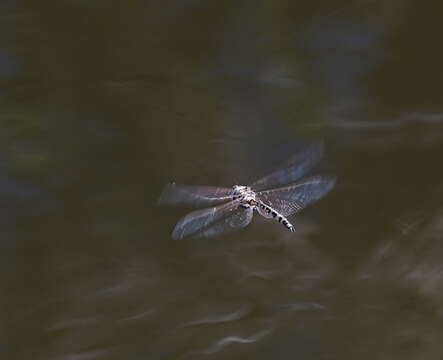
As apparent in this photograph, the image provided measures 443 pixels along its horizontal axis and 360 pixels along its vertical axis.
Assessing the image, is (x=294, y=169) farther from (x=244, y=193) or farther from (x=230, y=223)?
(x=230, y=223)

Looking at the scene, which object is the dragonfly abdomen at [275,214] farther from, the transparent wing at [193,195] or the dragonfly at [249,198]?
the transparent wing at [193,195]

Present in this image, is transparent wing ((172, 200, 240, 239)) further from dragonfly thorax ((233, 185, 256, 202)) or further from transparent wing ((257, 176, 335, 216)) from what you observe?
transparent wing ((257, 176, 335, 216))

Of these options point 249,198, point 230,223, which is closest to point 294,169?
point 249,198

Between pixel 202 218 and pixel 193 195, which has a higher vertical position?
pixel 193 195

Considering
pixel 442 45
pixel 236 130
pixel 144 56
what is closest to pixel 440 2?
pixel 442 45

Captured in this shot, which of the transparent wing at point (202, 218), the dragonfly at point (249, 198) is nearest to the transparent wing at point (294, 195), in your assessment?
the dragonfly at point (249, 198)

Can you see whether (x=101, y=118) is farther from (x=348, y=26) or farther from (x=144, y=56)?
(x=348, y=26)

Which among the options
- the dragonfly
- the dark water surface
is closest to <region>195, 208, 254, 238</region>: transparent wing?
the dragonfly
